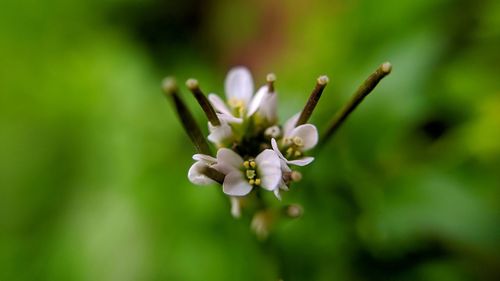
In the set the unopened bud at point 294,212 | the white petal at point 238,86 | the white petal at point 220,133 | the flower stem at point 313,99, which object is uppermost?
the white petal at point 238,86

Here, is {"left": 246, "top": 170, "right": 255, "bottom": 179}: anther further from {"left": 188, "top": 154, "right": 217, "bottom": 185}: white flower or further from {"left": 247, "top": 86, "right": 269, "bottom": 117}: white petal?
{"left": 247, "top": 86, "right": 269, "bottom": 117}: white petal

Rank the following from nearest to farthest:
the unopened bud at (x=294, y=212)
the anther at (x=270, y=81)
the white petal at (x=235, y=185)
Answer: the white petal at (x=235, y=185)
the anther at (x=270, y=81)
the unopened bud at (x=294, y=212)

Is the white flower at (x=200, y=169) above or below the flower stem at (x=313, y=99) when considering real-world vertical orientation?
below

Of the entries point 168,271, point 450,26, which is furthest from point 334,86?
point 168,271

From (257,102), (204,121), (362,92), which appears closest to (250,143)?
(257,102)

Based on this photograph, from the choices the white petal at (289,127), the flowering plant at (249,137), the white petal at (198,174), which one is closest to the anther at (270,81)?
the flowering plant at (249,137)

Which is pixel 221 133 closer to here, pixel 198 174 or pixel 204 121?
pixel 198 174

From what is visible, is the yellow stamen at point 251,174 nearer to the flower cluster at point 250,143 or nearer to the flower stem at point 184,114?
the flower cluster at point 250,143
